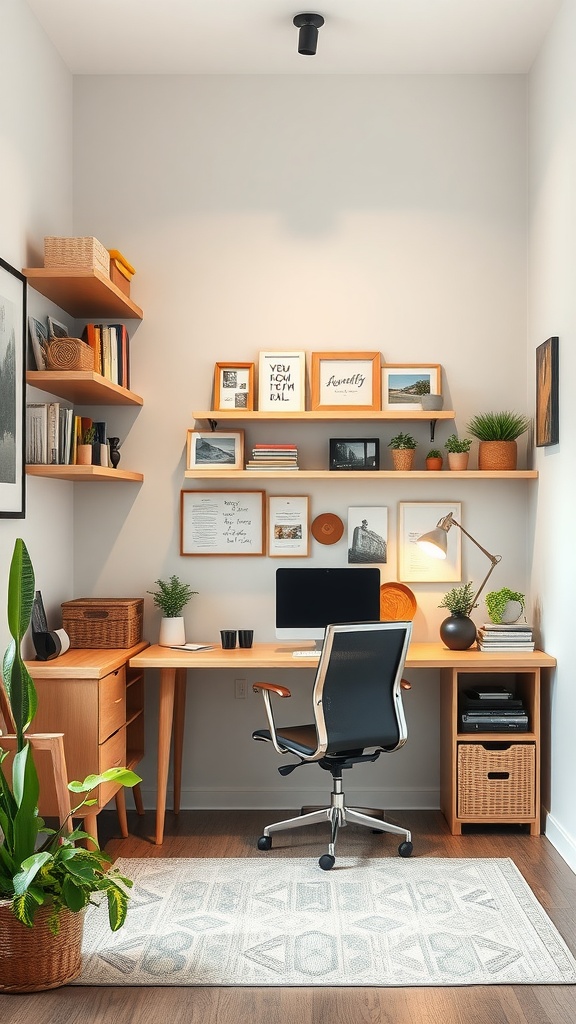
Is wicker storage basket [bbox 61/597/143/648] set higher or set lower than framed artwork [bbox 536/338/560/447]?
lower

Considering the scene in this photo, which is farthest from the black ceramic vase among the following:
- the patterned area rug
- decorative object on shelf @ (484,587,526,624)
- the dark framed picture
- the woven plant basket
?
the woven plant basket

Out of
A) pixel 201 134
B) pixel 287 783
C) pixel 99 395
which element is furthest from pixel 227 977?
pixel 201 134

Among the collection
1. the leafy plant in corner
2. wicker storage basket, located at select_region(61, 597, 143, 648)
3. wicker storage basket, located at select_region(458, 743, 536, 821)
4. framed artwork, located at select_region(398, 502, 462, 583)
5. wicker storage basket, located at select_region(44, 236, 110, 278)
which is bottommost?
wicker storage basket, located at select_region(458, 743, 536, 821)

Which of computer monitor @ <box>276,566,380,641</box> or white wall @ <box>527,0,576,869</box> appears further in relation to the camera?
computer monitor @ <box>276,566,380,641</box>

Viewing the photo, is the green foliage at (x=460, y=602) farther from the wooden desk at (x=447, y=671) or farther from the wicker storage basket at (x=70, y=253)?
the wicker storage basket at (x=70, y=253)

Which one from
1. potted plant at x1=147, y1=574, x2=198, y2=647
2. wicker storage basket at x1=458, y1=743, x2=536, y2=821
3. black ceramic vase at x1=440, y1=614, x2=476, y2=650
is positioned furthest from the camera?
potted plant at x1=147, y1=574, x2=198, y2=647

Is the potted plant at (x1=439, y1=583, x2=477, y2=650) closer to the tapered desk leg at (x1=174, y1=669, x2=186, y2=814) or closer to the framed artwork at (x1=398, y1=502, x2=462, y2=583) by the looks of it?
the framed artwork at (x1=398, y1=502, x2=462, y2=583)

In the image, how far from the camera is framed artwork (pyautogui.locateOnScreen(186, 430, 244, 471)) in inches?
169

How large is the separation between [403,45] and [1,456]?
2525 millimetres

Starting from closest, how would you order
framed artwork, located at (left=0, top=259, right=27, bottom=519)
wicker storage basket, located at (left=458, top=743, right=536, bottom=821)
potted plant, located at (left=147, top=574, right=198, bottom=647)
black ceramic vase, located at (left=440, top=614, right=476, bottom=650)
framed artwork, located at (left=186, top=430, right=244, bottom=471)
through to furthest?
framed artwork, located at (left=0, top=259, right=27, bottom=519) < wicker storage basket, located at (left=458, top=743, right=536, bottom=821) < black ceramic vase, located at (left=440, top=614, right=476, bottom=650) < potted plant, located at (left=147, top=574, right=198, bottom=647) < framed artwork, located at (left=186, top=430, right=244, bottom=471)

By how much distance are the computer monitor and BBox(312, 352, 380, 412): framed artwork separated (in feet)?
2.58

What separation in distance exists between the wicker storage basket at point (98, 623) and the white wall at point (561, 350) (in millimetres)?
1812

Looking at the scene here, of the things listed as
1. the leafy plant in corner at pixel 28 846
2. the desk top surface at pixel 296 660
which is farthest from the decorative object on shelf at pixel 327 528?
the leafy plant in corner at pixel 28 846

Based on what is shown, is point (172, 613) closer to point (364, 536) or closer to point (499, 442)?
point (364, 536)
